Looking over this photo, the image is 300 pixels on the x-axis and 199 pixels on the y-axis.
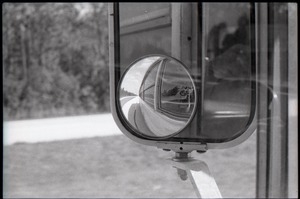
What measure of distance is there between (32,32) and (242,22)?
107 centimetres

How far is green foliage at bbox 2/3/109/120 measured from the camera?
6.26 feet

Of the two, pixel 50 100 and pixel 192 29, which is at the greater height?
pixel 192 29

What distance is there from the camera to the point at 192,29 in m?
1.37

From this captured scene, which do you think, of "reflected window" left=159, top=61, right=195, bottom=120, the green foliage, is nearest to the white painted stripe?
the green foliage

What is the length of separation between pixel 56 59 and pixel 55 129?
0.31m

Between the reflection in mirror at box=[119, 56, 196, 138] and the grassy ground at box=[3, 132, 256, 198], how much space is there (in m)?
0.20

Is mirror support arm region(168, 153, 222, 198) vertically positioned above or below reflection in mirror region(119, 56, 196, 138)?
below

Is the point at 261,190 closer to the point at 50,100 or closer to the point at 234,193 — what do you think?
the point at 234,193

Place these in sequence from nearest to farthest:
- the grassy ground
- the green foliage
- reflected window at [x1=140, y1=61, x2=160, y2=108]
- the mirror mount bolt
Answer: reflected window at [x1=140, y1=61, x2=160, y2=108], the mirror mount bolt, the grassy ground, the green foliage

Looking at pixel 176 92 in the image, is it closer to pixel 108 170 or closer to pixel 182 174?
pixel 182 174

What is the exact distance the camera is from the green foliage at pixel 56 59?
1.91 meters

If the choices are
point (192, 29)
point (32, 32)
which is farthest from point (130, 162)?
point (192, 29)

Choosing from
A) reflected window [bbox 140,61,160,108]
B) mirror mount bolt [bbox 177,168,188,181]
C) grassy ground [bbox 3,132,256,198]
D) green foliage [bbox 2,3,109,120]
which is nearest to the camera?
reflected window [bbox 140,61,160,108]

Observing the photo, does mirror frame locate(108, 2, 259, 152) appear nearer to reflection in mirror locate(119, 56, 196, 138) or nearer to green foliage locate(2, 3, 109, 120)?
reflection in mirror locate(119, 56, 196, 138)
